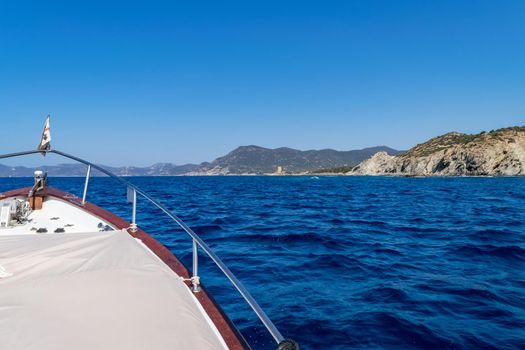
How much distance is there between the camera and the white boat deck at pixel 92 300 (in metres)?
2.09

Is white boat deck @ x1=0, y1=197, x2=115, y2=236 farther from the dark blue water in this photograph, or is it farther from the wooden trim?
the dark blue water

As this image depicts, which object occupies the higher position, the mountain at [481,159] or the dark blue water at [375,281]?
the mountain at [481,159]

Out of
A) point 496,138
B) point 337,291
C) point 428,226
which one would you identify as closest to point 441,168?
point 496,138

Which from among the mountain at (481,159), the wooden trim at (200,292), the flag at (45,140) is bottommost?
the wooden trim at (200,292)

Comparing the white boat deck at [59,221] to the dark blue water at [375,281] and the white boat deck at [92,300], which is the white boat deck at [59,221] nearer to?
the white boat deck at [92,300]

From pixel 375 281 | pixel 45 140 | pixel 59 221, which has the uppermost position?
pixel 45 140

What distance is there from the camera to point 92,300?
2.52 metres

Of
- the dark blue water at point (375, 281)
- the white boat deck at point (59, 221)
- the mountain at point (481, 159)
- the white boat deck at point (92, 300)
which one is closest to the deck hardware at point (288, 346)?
the white boat deck at point (92, 300)

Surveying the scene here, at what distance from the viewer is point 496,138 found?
97.5 metres

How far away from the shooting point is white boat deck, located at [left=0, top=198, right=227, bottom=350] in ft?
6.84

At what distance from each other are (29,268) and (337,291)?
4787mm

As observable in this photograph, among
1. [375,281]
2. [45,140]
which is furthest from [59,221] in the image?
[375,281]

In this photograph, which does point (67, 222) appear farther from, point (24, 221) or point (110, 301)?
point (110, 301)

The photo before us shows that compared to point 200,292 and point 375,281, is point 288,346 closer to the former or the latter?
point 200,292
